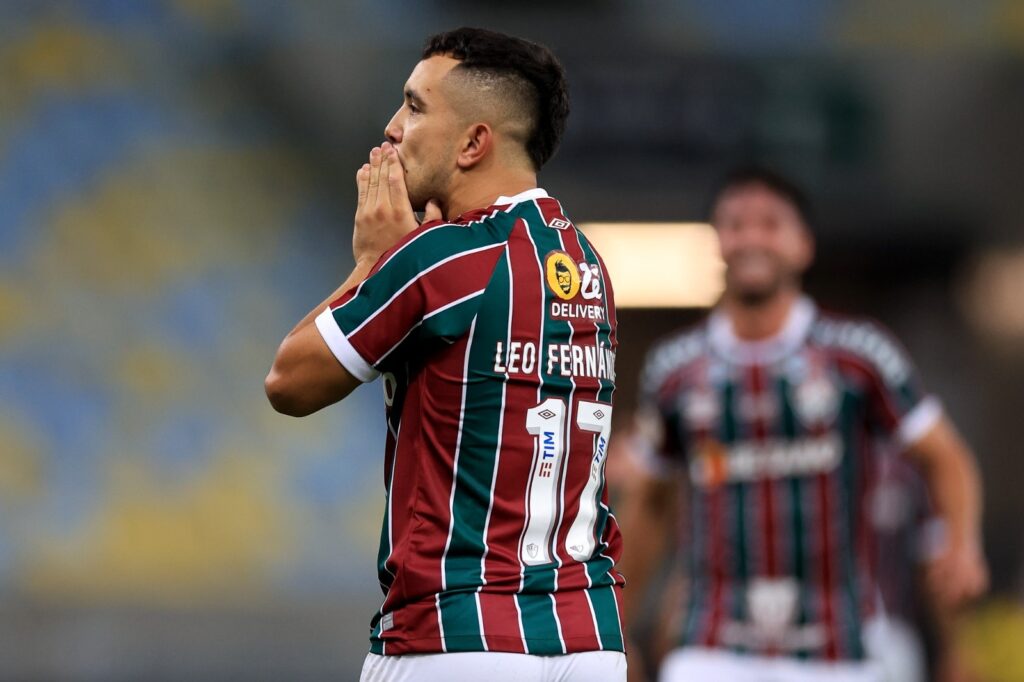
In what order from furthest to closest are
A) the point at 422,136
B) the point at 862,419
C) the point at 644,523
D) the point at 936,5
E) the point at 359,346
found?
the point at 936,5 → the point at 644,523 → the point at 862,419 → the point at 422,136 → the point at 359,346

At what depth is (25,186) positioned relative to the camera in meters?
12.4

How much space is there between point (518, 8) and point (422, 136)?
928 cm

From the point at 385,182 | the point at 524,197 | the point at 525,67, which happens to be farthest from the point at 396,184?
the point at 525,67

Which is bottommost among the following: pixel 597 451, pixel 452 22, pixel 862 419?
pixel 597 451

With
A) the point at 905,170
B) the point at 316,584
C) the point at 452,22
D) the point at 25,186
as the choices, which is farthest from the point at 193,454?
the point at 905,170

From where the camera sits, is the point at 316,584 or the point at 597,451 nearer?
the point at 597,451

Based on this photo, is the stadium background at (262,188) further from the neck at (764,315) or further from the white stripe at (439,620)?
the white stripe at (439,620)

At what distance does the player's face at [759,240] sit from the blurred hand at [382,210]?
2.74 meters

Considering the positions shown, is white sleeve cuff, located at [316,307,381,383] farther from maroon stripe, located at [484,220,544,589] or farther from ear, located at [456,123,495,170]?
ear, located at [456,123,495,170]

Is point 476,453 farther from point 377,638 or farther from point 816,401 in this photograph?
point 816,401

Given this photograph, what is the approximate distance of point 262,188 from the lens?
12.5 m

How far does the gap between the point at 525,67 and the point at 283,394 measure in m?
0.84

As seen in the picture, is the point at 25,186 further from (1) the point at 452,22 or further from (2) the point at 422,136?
(2) the point at 422,136

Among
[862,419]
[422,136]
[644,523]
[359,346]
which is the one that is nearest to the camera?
[359,346]
